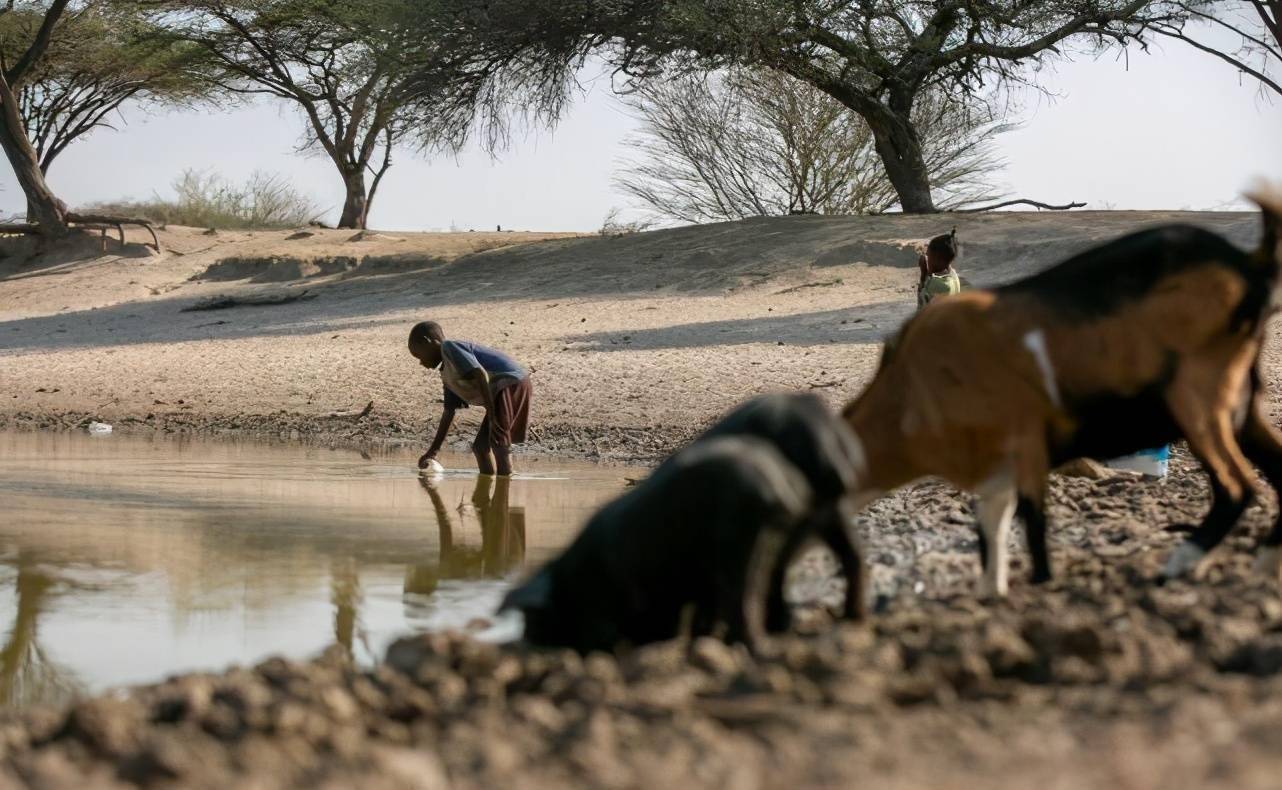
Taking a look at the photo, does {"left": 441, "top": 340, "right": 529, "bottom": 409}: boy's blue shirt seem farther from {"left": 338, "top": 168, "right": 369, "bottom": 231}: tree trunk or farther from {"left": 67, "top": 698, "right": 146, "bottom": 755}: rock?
{"left": 338, "top": 168, "right": 369, "bottom": 231}: tree trunk

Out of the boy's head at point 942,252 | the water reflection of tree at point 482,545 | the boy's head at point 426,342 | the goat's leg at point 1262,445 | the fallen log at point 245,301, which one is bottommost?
the water reflection of tree at point 482,545

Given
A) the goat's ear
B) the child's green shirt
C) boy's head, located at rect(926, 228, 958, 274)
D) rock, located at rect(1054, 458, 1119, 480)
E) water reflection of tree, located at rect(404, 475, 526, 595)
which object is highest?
boy's head, located at rect(926, 228, 958, 274)

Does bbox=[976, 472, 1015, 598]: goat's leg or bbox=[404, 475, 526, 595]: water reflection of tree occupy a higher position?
bbox=[976, 472, 1015, 598]: goat's leg

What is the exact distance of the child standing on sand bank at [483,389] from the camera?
1076 cm

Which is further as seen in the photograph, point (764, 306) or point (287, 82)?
point (287, 82)

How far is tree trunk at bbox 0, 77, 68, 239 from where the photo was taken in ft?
94.3

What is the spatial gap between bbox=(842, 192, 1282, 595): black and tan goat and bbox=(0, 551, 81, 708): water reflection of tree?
2.62 metres

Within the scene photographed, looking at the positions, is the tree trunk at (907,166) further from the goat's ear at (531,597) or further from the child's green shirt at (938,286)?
the goat's ear at (531,597)

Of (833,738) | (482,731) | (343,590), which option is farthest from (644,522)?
(343,590)

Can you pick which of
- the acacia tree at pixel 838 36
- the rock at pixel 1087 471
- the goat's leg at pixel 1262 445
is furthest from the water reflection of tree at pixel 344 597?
the acacia tree at pixel 838 36

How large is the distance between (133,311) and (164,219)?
14.1 meters

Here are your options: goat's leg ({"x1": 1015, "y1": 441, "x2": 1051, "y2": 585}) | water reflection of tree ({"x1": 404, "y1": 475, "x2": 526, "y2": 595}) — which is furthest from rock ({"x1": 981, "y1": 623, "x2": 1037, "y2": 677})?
water reflection of tree ({"x1": 404, "y1": 475, "x2": 526, "y2": 595})

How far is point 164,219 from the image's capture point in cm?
3519

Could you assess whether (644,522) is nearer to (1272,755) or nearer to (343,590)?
(1272,755)
